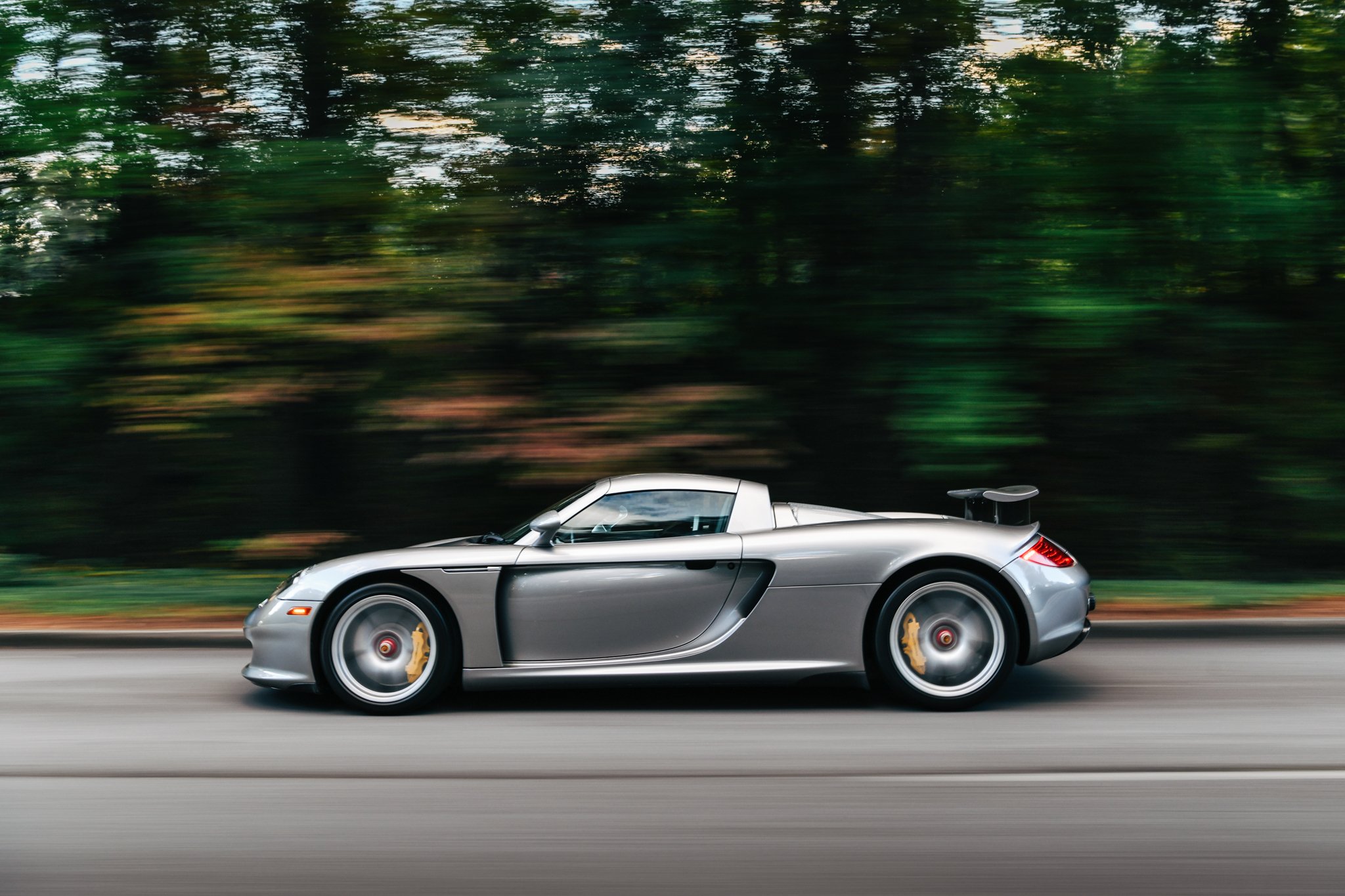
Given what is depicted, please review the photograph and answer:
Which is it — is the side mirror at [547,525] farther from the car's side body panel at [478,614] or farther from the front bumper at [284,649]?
the front bumper at [284,649]

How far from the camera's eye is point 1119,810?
3982 mm

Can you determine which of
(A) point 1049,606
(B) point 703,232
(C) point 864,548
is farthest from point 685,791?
(B) point 703,232

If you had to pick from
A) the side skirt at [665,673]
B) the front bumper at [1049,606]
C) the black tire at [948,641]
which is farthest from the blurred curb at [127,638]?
the front bumper at [1049,606]

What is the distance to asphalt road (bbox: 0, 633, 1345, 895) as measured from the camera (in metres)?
3.45

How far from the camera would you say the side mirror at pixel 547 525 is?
545 cm

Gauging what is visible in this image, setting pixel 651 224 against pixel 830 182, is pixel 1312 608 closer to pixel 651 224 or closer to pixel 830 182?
pixel 830 182

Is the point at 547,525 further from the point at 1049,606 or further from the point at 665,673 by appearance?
the point at 1049,606

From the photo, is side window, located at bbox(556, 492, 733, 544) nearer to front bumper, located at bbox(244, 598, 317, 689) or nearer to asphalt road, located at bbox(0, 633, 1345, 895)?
asphalt road, located at bbox(0, 633, 1345, 895)

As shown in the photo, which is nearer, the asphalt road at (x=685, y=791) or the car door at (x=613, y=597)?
the asphalt road at (x=685, y=791)

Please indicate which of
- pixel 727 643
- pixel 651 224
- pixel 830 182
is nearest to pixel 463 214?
pixel 651 224

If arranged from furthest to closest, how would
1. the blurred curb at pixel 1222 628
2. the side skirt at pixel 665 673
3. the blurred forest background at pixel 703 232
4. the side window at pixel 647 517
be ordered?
the blurred forest background at pixel 703 232, the blurred curb at pixel 1222 628, the side window at pixel 647 517, the side skirt at pixel 665 673

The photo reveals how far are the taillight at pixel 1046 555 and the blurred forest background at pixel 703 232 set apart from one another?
11.8 feet

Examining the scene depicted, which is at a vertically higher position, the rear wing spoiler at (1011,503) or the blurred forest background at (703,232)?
the blurred forest background at (703,232)

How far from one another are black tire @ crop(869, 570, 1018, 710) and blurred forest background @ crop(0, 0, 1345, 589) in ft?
12.8
